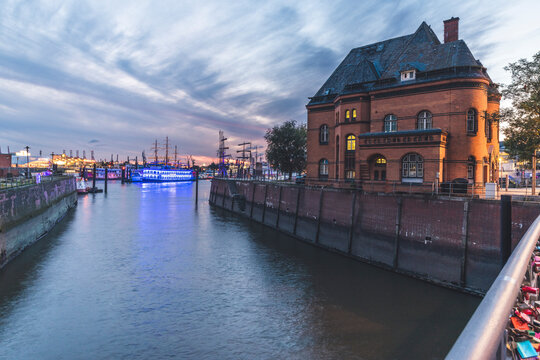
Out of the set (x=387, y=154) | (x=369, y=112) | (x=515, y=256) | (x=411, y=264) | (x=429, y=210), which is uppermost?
Result: (x=369, y=112)

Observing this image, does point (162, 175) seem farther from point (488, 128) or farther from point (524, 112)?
point (524, 112)

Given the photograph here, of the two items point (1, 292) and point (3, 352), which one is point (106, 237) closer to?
point (1, 292)

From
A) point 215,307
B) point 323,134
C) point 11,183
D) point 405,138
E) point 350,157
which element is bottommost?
point 215,307

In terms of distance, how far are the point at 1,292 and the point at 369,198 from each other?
21.9 meters

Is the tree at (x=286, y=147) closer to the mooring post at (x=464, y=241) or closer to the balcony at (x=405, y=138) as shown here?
the balcony at (x=405, y=138)

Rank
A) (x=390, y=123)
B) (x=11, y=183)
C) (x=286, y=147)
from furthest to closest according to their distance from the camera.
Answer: (x=286, y=147), (x=390, y=123), (x=11, y=183)

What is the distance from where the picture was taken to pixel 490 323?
160cm

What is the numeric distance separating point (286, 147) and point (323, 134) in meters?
19.3

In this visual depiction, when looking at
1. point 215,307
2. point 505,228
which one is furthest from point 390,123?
point 215,307

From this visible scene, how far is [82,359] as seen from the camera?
40.0ft

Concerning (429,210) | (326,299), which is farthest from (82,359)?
(429,210)

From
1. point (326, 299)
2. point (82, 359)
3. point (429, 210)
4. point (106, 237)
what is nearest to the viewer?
point (82, 359)

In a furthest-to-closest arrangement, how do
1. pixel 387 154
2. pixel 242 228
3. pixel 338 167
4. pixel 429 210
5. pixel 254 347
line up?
pixel 242 228 → pixel 338 167 → pixel 387 154 → pixel 429 210 → pixel 254 347

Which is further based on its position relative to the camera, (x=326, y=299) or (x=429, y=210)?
(x=429, y=210)
